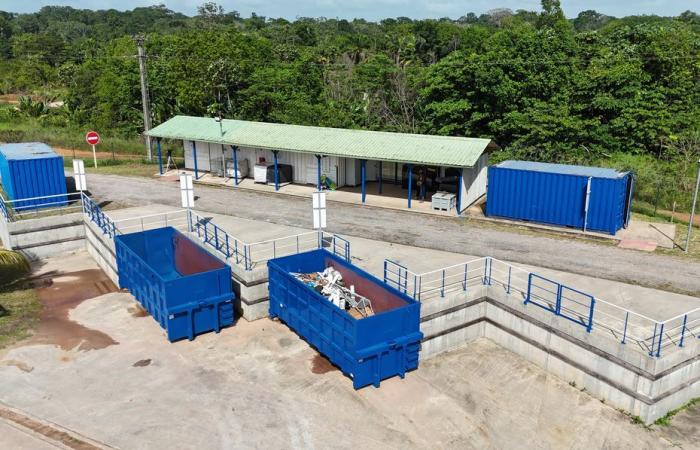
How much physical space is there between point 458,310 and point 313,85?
38927mm

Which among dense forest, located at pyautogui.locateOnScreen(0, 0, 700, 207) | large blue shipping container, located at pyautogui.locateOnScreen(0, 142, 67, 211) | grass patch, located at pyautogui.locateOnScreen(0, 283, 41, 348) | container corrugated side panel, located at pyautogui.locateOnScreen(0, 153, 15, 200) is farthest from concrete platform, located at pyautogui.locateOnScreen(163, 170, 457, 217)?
grass patch, located at pyautogui.locateOnScreen(0, 283, 41, 348)

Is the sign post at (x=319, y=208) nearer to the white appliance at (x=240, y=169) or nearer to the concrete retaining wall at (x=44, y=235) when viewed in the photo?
the concrete retaining wall at (x=44, y=235)

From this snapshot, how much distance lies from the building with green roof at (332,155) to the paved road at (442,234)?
1.93 meters

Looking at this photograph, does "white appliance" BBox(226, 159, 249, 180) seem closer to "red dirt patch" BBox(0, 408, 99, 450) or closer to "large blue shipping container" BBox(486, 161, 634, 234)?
"large blue shipping container" BBox(486, 161, 634, 234)

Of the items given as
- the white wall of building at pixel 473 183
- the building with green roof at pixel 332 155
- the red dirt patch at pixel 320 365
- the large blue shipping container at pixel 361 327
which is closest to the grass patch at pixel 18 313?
the large blue shipping container at pixel 361 327

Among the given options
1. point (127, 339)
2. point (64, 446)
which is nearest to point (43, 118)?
point (127, 339)

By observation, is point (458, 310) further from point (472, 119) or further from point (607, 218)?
point (472, 119)

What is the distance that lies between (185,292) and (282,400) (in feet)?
14.6

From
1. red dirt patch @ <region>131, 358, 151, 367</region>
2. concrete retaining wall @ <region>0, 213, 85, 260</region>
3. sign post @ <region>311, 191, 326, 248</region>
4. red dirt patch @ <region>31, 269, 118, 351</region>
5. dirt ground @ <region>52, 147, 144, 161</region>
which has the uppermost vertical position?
sign post @ <region>311, 191, 326, 248</region>

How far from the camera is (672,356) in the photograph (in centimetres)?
1289

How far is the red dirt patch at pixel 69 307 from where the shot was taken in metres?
16.2

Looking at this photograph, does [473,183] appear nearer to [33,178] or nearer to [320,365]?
[320,365]

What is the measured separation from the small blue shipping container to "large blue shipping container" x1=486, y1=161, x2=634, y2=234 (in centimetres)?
1306

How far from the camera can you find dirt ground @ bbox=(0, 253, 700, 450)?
483 inches
